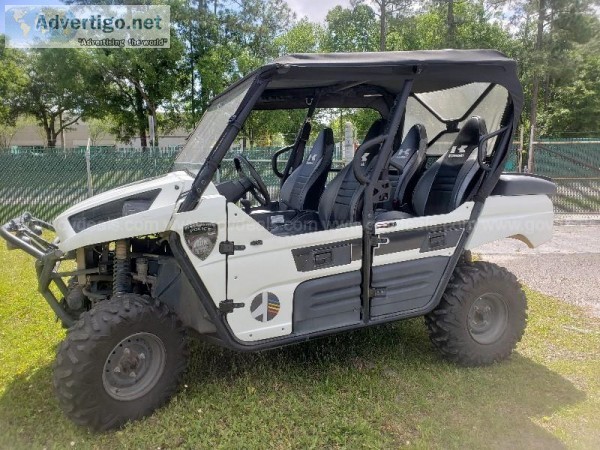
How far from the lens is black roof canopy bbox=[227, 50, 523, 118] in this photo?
327cm

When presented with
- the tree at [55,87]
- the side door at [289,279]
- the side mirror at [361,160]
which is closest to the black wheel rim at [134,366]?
the side door at [289,279]

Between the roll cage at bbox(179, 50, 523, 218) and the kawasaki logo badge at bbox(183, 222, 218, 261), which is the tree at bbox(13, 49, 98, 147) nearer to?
the roll cage at bbox(179, 50, 523, 218)

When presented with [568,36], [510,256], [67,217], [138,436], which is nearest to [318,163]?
[67,217]

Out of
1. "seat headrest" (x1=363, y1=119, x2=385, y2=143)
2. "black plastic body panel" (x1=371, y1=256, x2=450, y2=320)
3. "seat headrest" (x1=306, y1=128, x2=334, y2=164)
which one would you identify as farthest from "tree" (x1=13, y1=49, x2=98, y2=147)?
"black plastic body panel" (x1=371, y1=256, x2=450, y2=320)

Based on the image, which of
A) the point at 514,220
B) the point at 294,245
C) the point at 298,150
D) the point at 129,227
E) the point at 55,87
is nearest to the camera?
the point at 129,227

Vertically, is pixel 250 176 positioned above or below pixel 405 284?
above

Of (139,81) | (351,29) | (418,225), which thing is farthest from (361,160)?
(351,29)

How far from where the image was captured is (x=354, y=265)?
3.63 metres

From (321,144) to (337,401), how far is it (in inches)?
95.1

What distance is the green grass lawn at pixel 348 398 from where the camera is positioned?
3107 mm

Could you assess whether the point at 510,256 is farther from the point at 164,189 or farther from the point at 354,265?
the point at 164,189

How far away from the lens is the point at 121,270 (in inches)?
136

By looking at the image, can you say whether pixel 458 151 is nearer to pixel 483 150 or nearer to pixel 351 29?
pixel 483 150

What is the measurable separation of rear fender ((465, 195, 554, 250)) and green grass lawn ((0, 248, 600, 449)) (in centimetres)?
101
